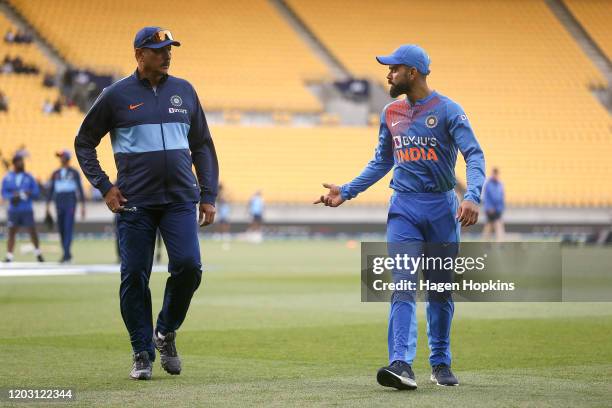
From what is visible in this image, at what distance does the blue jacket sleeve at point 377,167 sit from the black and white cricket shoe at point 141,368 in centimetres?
178

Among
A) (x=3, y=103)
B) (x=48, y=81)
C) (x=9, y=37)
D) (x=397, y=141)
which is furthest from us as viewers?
(x=9, y=37)

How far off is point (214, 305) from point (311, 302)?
4.40 ft

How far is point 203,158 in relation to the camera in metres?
8.82

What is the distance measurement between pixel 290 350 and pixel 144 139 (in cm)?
280

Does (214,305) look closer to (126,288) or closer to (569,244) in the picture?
(126,288)

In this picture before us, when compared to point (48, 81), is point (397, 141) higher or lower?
lower

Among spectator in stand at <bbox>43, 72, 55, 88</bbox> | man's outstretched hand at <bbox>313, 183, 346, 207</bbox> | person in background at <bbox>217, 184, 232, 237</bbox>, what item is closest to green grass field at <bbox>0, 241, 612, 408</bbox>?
man's outstretched hand at <bbox>313, 183, 346, 207</bbox>

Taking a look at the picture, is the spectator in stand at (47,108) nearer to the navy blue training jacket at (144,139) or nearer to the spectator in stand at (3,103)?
the spectator in stand at (3,103)

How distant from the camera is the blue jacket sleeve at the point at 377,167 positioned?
8.36 m

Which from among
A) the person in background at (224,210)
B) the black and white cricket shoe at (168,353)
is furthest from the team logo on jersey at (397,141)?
the person in background at (224,210)

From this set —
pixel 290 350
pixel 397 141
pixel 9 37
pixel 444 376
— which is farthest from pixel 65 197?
pixel 9 37

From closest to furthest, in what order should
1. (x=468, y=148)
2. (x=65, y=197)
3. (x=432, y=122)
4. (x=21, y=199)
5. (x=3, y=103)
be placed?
(x=468, y=148) < (x=432, y=122) < (x=65, y=197) < (x=21, y=199) < (x=3, y=103)

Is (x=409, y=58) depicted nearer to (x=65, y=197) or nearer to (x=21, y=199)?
(x=65, y=197)

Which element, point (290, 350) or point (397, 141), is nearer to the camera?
point (397, 141)
